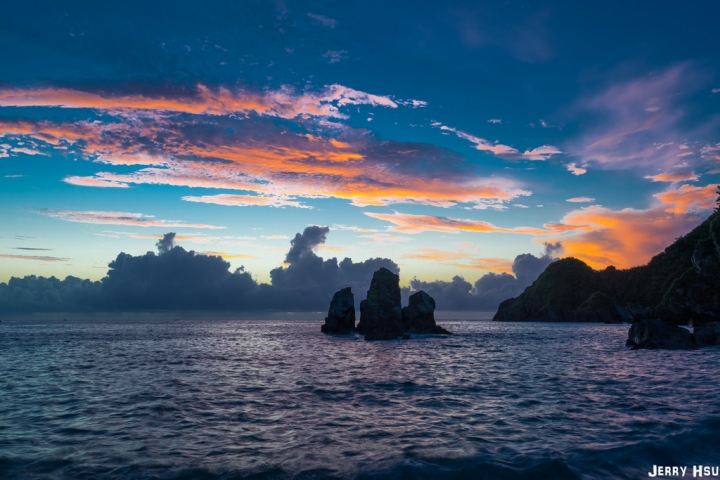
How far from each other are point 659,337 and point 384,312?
5054 cm

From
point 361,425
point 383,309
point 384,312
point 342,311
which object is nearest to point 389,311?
point 384,312

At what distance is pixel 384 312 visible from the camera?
290 feet

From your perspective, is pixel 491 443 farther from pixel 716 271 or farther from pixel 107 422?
pixel 716 271

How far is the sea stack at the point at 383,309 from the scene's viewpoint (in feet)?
284

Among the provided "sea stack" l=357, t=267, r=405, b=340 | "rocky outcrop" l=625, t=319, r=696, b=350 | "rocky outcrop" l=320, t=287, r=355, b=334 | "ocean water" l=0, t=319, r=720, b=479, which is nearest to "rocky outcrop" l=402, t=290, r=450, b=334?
"sea stack" l=357, t=267, r=405, b=340

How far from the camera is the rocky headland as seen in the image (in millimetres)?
87250

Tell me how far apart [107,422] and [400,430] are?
521 inches

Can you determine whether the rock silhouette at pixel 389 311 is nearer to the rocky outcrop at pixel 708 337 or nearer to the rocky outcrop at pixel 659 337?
the rocky outcrop at pixel 659 337

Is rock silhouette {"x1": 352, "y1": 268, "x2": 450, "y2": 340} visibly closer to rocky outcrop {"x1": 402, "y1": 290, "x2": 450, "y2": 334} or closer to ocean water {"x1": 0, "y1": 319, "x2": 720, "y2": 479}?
rocky outcrop {"x1": 402, "y1": 290, "x2": 450, "y2": 334}

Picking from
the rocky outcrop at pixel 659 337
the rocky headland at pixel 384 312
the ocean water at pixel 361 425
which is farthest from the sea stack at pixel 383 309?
the ocean water at pixel 361 425

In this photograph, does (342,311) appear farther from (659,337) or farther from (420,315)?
→ (659,337)

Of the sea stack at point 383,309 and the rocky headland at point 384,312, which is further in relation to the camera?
the rocky headland at point 384,312

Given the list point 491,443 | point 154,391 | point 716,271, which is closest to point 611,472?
point 491,443

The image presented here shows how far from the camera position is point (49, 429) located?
→ 53.8ft
